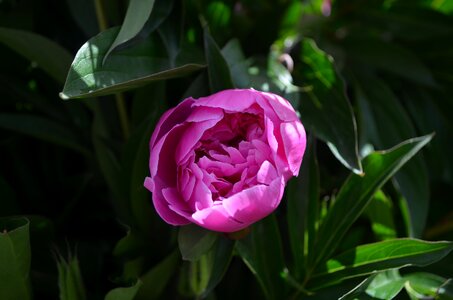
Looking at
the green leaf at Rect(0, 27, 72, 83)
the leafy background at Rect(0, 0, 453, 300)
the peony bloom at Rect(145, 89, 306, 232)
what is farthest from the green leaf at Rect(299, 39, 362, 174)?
the green leaf at Rect(0, 27, 72, 83)

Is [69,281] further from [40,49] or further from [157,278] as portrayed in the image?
[40,49]

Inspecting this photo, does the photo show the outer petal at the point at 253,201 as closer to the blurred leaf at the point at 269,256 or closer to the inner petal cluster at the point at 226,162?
the inner petal cluster at the point at 226,162

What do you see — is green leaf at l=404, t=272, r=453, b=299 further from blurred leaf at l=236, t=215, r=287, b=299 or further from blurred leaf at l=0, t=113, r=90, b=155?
blurred leaf at l=0, t=113, r=90, b=155

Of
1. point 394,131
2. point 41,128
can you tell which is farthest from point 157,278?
point 394,131

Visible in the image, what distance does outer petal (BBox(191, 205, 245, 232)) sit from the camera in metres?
0.39

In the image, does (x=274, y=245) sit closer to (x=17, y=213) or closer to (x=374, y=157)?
(x=374, y=157)

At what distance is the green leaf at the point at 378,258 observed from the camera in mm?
478

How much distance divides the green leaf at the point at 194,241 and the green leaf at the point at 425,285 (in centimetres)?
18

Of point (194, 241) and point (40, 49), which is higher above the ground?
point (40, 49)

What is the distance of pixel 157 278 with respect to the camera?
1.75ft

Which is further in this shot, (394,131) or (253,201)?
(394,131)

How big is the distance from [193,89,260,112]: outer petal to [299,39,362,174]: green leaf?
127 mm

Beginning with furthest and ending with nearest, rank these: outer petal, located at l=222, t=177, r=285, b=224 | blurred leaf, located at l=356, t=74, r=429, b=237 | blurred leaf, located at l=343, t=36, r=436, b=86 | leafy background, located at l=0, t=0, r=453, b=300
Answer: blurred leaf, located at l=343, t=36, r=436, b=86 → blurred leaf, located at l=356, t=74, r=429, b=237 → leafy background, located at l=0, t=0, r=453, b=300 → outer petal, located at l=222, t=177, r=285, b=224

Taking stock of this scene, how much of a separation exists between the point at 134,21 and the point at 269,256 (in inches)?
8.8
